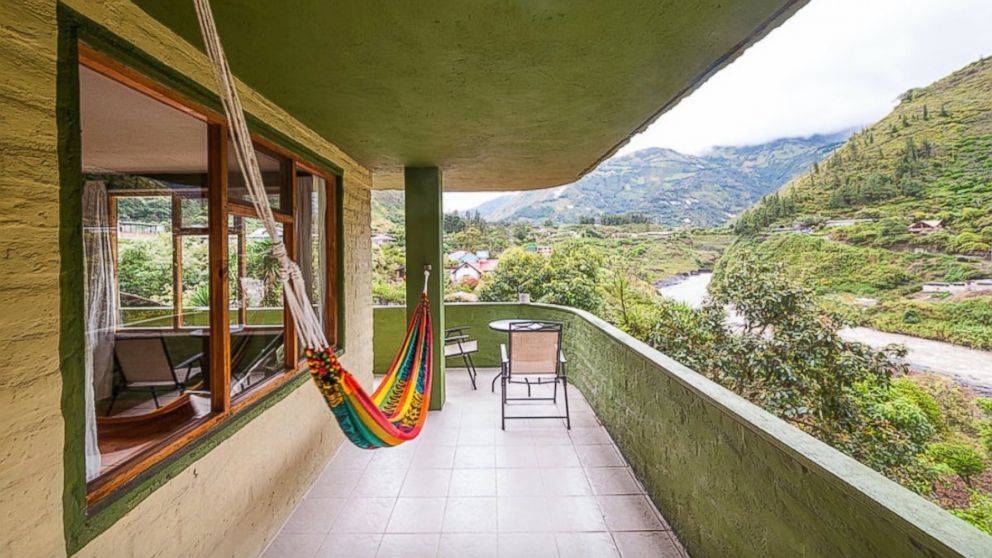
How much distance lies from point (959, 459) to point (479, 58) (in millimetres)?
5841

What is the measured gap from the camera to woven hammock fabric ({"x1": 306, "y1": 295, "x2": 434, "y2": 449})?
1.66 meters

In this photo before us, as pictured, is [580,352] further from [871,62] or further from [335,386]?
[871,62]

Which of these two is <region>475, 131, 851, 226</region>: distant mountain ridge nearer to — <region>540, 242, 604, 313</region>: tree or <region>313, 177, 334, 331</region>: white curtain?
<region>540, 242, 604, 313</region>: tree

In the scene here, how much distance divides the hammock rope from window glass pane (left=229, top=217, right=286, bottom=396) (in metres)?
0.73

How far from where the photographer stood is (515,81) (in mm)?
2201

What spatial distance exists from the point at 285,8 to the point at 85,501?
1.61 meters

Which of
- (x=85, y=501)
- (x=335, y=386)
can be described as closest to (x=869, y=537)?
(x=335, y=386)

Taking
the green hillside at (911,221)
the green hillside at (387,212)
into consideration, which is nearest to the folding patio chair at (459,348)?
the green hillside at (911,221)

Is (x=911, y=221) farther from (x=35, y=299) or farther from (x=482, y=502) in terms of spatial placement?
(x=35, y=299)

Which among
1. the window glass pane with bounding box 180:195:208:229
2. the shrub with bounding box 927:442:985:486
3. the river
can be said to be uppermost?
the window glass pane with bounding box 180:195:208:229

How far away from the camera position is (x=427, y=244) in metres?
4.51

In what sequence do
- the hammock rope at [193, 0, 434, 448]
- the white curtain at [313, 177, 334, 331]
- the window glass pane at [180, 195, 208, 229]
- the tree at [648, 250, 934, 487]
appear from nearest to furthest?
the hammock rope at [193, 0, 434, 448] < the white curtain at [313, 177, 334, 331] < the window glass pane at [180, 195, 208, 229] < the tree at [648, 250, 934, 487]

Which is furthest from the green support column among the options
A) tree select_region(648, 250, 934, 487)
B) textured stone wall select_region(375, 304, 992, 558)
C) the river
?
the river

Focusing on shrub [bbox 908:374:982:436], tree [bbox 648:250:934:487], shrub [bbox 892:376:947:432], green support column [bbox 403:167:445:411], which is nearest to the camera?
tree [bbox 648:250:934:487]
